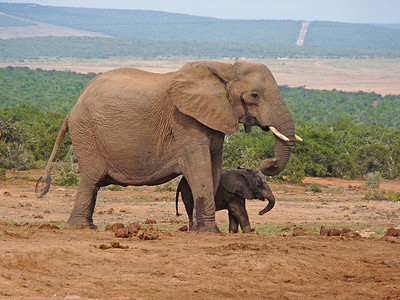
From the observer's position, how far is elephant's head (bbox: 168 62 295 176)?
955 centimetres

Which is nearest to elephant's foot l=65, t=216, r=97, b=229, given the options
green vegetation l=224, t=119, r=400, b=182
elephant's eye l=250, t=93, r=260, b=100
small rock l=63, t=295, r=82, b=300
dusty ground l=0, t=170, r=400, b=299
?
dusty ground l=0, t=170, r=400, b=299

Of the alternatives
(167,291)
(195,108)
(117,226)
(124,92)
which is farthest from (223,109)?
(167,291)

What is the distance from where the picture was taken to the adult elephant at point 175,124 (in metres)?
9.62

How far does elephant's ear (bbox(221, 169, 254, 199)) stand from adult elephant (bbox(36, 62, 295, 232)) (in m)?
0.66

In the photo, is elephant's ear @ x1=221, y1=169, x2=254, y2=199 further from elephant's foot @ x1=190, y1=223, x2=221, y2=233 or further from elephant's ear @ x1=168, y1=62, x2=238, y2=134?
elephant's ear @ x1=168, y1=62, x2=238, y2=134

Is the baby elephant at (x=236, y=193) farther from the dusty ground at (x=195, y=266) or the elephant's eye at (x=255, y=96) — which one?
the elephant's eye at (x=255, y=96)

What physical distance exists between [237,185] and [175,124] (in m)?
1.63

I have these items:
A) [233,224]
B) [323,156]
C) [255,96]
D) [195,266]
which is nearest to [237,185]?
[233,224]

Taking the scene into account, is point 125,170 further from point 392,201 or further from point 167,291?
point 392,201

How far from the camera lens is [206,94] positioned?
31.9ft

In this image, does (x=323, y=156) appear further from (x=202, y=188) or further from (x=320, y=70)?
(x=320, y=70)

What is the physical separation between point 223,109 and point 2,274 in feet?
14.4

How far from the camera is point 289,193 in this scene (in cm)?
1878

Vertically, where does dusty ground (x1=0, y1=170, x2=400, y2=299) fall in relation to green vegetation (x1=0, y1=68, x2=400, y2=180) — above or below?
above
